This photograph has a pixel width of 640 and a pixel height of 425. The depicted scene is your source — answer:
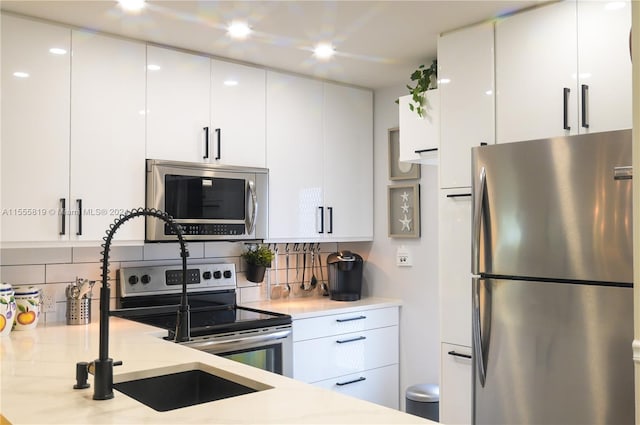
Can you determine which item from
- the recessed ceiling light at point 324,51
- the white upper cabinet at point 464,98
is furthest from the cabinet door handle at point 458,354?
the recessed ceiling light at point 324,51

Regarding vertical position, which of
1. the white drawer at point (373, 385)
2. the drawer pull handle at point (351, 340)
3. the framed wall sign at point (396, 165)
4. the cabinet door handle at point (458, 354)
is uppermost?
the framed wall sign at point (396, 165)

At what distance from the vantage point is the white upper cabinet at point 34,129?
260 cm

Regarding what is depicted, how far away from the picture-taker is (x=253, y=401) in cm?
147

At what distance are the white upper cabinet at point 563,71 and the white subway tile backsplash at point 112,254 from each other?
2.03m

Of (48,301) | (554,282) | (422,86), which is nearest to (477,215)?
(554,282)

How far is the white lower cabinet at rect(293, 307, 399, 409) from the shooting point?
3.36 metres

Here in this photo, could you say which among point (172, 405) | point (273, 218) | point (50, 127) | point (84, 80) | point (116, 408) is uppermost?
point (84, 80)

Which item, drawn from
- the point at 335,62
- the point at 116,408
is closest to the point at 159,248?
the point at 335,62

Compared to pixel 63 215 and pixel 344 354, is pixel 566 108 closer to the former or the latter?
pixel 344 354

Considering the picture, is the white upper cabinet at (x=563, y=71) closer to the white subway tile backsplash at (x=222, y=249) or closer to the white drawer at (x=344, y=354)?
the white drawer at (x=344, y=354)

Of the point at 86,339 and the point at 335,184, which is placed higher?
the point at 335,184

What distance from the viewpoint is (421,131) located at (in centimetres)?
315

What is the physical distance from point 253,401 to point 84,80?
1994 mm

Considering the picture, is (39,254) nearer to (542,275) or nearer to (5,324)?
(5,324)
